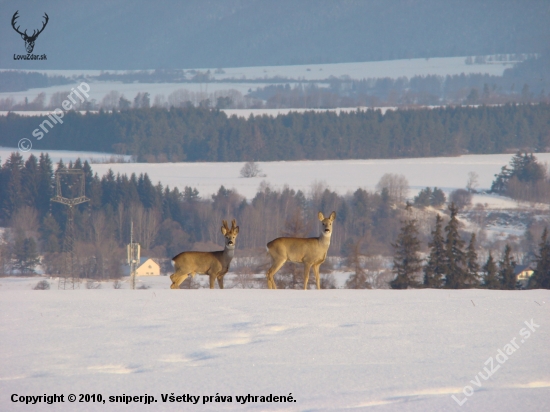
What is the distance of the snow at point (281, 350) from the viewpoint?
9688 millimetres

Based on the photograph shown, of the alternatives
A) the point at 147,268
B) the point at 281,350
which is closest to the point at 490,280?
the point at 281,350

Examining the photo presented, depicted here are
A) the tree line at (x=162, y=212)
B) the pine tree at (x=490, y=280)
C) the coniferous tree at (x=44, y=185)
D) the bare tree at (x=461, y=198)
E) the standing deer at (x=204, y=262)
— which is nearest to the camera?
the standing deer at (x=204, y=262)

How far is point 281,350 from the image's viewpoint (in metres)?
11.1

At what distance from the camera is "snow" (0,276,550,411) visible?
31.8 feet

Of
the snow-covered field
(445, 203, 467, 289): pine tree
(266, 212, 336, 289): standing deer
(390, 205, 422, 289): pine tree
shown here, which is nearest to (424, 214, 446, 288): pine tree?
(445, 203, 467, 289): pine tree

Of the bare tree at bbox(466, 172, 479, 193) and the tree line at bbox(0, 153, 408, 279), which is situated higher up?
the bare tree at bbox(466, 172, 479, 193)

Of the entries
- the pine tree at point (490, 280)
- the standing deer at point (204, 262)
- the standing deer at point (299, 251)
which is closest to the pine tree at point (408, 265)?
the pine tree at point (490, 280)

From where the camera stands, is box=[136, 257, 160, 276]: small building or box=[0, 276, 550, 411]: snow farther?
box=[136, 257, 160, 276]: small building

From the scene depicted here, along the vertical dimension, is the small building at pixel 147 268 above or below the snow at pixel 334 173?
below

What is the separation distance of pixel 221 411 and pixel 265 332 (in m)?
2.55

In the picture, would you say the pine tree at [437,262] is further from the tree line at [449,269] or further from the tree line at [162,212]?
the tree line at [162,212]

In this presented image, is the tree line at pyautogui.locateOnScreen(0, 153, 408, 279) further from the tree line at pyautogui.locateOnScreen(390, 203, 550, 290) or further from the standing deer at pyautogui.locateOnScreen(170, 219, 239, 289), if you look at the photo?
the standing deer at pyautogui.locateOnScreen(170, 219, 239, 289)

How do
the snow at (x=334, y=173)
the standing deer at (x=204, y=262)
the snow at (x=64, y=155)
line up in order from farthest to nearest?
the snow at (x=64, y=155) → the snow at (x=334, y=173) → the standing deer at (x=204, y=262)

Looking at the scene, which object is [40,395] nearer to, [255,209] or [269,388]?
[269,388]
